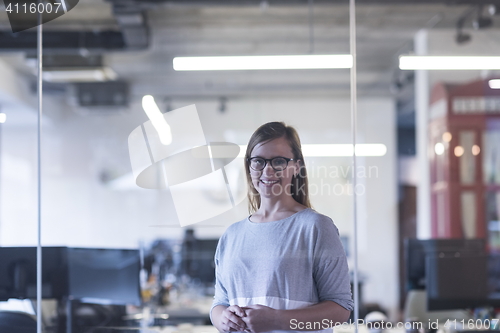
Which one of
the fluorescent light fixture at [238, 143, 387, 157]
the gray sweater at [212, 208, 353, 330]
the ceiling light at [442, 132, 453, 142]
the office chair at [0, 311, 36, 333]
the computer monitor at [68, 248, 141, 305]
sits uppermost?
the ceiling light at [442, 132, 453, 142]

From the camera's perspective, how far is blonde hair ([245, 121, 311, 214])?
2.05m

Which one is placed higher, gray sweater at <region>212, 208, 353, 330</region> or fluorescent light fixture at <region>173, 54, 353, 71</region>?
fluorescent light fixture at <region>173, 54, 353, 71</region>

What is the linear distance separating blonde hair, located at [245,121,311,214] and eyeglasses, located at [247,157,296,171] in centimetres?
4

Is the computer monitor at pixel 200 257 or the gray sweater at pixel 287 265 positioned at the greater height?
the gray sweater at pixel 287 265

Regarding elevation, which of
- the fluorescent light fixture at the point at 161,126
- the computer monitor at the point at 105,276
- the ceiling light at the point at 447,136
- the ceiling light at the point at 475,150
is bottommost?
the computer monitor at the point at 105,276

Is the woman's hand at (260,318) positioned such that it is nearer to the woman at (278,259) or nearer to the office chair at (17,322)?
the woman at (278,259)

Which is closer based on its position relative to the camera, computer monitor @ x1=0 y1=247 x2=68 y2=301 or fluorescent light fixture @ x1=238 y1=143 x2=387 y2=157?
fluorescent light fixture @ x1=238 y1=143 x2=387 y2=157

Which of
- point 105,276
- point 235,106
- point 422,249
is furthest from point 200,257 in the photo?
point 422,249

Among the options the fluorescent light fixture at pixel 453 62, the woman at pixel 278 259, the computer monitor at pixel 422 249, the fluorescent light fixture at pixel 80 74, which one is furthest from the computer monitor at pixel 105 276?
the fluorescent light fixture at pixel 80 74

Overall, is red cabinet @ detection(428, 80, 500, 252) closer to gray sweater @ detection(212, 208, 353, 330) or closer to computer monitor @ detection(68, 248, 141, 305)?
computer monitor @ detection(68, 248, 141, 305)

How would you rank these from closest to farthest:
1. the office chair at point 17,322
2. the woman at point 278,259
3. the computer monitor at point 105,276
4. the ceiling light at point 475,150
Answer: the woman at point 278,259
the office chair at point 17,322
the computer monitor at point 105,276
the ceiling light at point 475,150

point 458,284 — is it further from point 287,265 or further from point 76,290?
point 76,290

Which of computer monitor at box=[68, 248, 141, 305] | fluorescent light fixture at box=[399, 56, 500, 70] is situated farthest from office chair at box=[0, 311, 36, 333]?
fluorescent light fixture at box=[399, 56, 500, 70]

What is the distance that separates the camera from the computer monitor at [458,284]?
Answer: 3164 mm
